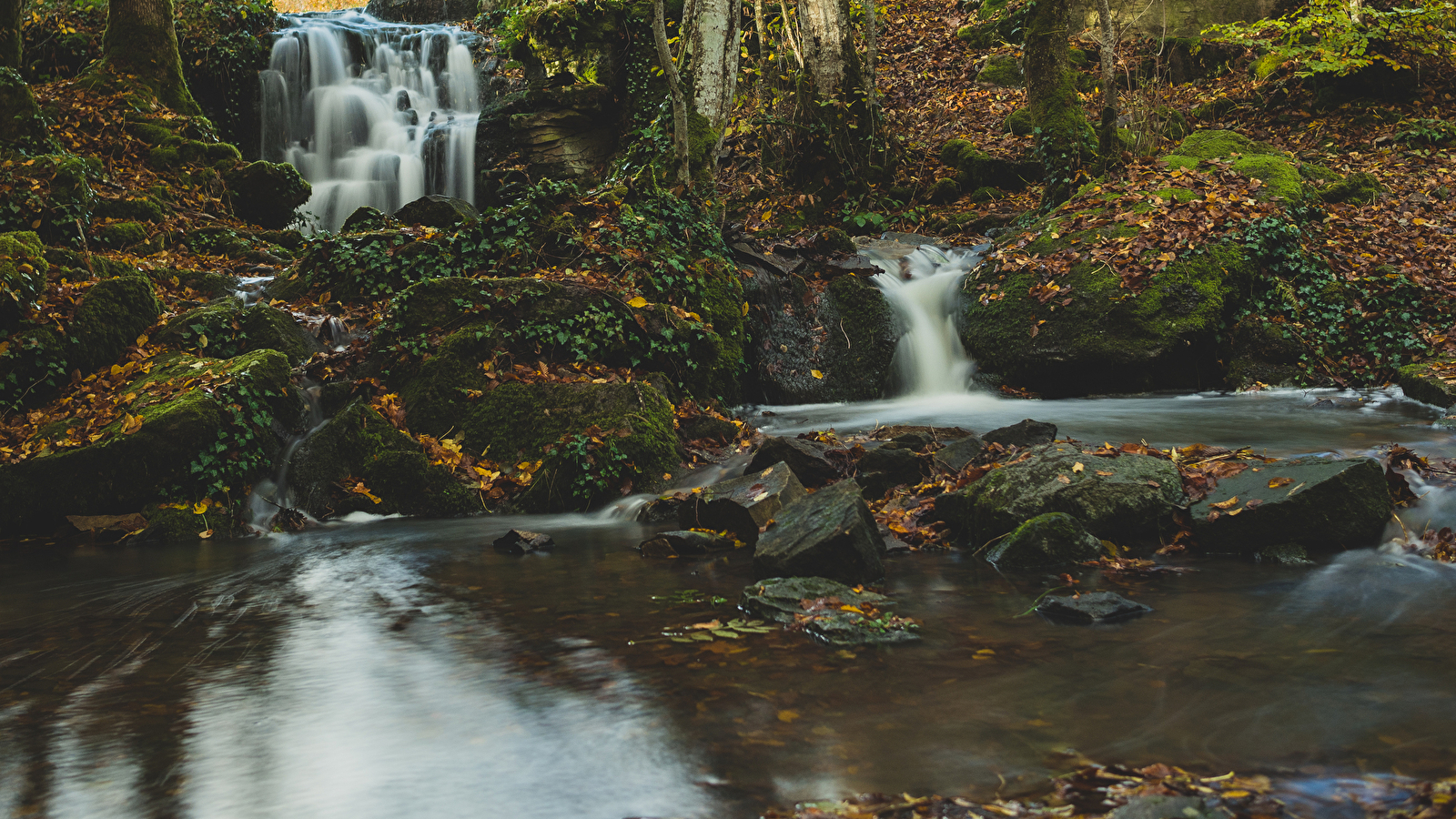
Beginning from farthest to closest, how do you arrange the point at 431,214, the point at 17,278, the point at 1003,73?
the point at 1003,73 → the point at 431,214 → the point at 17,278

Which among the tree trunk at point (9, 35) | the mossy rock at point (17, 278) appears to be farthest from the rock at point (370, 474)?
the tree trunk at point (9, 35)

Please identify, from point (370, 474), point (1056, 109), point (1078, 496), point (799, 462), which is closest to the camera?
point (1078, 496)

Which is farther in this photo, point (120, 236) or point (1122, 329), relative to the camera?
point (120, 236)

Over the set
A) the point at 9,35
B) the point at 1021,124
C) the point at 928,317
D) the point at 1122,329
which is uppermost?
the point at 9,35

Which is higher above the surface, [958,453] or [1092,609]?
[958,453]

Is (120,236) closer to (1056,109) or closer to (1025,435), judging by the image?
(1025,435)

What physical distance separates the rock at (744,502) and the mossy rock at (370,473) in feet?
7.42

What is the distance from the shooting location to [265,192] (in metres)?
14.6

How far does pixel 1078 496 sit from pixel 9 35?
18.8 m

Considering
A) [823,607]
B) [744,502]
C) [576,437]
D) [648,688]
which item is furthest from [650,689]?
[576,437]

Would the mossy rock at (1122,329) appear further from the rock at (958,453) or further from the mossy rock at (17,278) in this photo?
the mossy rock at (17,278)

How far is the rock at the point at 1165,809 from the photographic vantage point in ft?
7.16

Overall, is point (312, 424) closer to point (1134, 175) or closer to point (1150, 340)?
point (1150, 340)

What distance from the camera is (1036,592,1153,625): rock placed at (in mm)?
4051
